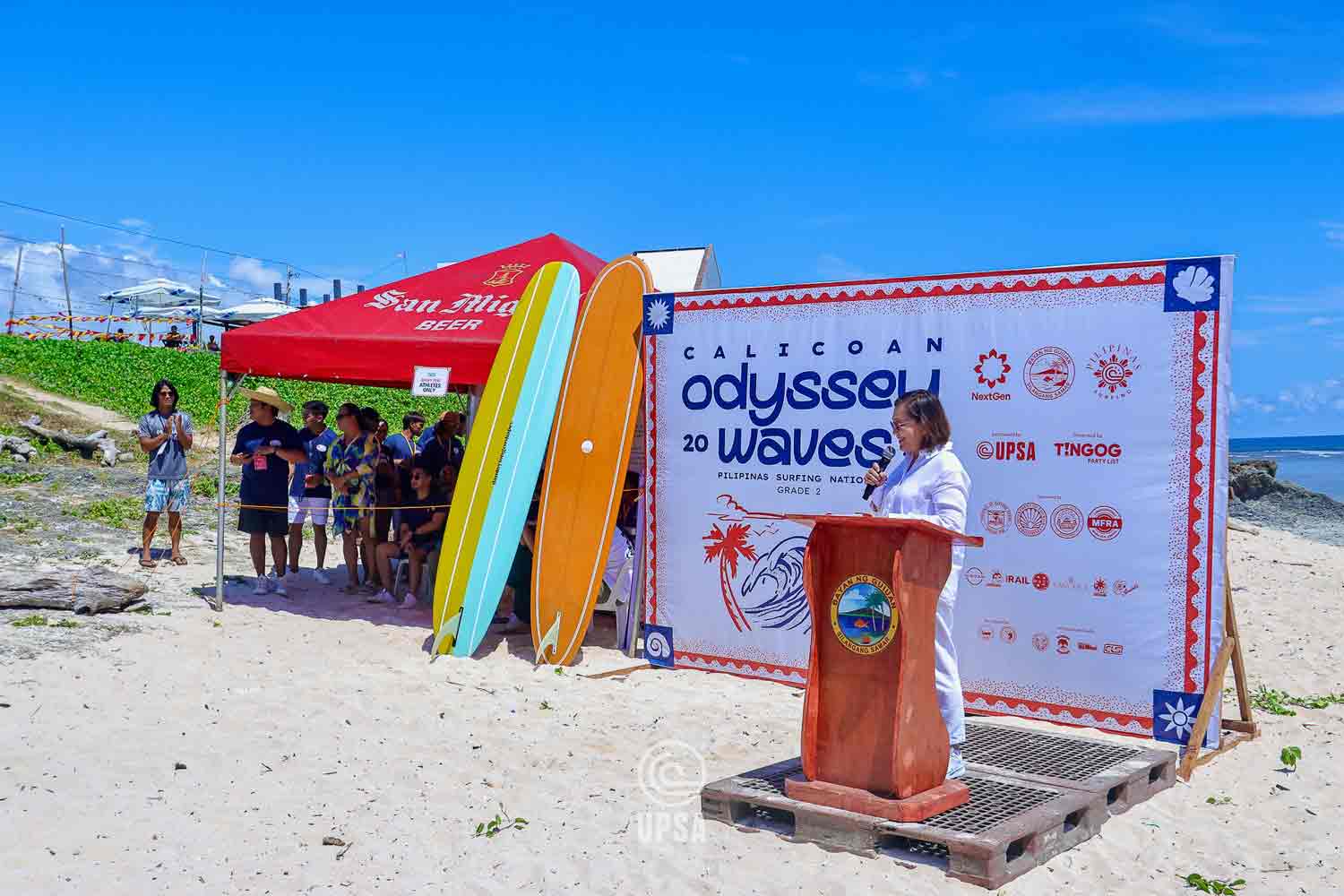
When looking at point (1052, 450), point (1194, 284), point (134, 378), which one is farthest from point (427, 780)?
point (134, 378)

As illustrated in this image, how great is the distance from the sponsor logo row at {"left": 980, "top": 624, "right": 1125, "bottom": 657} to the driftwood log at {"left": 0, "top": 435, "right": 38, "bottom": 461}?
51.0ft

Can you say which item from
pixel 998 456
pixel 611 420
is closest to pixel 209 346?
pixel 611 420

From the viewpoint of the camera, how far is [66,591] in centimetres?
789

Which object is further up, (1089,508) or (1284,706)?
(1089,508)

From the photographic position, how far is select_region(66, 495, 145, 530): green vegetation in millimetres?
12431

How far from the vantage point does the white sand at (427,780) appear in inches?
163

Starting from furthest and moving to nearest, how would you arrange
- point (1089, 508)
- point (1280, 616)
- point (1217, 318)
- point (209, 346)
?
point (209, 346), point (1280, 616), point (1089, 508), point (1217, 318)

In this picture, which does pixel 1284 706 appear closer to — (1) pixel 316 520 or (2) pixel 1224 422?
(2) pixel 1224 422

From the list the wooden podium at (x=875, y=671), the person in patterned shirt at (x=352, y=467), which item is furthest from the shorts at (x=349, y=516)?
the wooden podium at (x=875, y=671)

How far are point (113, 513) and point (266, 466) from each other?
15.4 feet

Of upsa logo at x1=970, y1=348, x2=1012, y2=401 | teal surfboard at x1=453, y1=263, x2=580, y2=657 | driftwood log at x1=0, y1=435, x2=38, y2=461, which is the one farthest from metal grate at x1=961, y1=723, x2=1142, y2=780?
driftwood log at x1=0, y1=435, x2=38, y2=461

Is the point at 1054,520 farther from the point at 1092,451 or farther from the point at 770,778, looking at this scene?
the point at 770,778

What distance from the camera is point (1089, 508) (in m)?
6.25

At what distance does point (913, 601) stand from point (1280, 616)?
6.61 metres
